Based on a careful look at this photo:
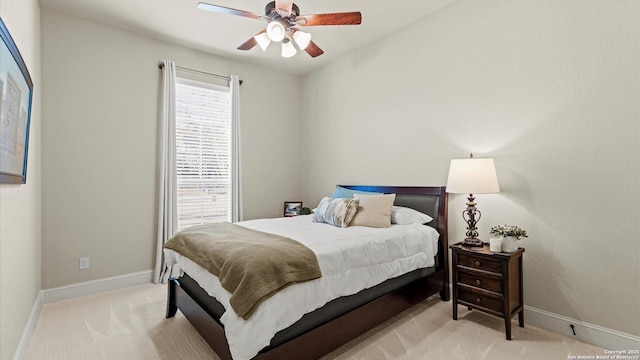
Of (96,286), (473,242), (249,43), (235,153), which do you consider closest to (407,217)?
(473,242)

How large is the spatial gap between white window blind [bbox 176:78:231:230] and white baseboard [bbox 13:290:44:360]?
4.82ft

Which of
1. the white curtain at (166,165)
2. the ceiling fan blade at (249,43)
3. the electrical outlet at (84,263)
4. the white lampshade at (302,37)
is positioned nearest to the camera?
the white lampshade at (302,37)

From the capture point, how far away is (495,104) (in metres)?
2.73

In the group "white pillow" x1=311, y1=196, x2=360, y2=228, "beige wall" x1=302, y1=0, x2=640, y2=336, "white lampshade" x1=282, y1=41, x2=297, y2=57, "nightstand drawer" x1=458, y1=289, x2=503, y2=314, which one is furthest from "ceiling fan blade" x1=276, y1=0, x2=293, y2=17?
"nightstand drawer" x1=458, y1=289, x2=503, y2=314

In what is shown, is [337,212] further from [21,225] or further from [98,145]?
[98,145]

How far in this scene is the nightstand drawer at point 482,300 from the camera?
2.30m

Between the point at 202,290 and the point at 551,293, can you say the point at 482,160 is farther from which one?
the point at 202,290

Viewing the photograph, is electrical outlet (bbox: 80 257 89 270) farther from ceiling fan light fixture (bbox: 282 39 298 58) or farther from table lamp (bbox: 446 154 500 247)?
table lamp (bbox: 446 154 500 247)

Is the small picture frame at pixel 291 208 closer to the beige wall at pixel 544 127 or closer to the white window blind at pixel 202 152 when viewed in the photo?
the white window blind at pixel 202 152

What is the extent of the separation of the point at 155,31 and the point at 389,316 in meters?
3.99

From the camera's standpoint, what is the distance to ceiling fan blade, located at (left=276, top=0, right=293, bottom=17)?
2244 millimetres

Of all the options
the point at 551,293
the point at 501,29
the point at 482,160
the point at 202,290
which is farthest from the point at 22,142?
the point at 551,293

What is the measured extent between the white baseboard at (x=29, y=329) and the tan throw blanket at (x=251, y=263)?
1.15 m

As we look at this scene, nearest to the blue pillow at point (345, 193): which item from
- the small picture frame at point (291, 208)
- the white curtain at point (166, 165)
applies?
the small picture frame at point (291, 208)
